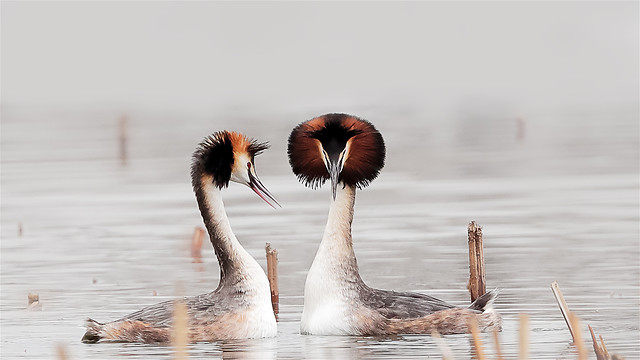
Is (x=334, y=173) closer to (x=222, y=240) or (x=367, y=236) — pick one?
(x=222, y=240)

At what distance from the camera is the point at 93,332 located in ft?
48.5

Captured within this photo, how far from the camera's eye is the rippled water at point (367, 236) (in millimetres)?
15102

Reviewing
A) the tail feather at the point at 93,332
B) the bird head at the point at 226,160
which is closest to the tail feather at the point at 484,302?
the bird head at the point at 226,160

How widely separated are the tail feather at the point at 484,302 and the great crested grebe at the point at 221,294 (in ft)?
6.05

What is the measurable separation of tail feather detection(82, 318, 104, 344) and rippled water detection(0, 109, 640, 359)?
0.51 ft

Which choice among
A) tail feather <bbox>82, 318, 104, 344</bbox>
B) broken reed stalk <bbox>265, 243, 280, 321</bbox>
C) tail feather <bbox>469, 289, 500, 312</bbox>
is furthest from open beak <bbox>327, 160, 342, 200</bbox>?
tail feather <bbox>82, 318, 104, 344</bbox>

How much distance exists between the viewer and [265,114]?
66250 millimetres

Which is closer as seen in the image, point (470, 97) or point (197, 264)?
point (197, 264)

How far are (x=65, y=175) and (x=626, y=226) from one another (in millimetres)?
15881

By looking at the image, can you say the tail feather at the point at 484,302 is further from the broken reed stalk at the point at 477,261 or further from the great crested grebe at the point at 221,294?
the great crested grebe at the point at 221,294

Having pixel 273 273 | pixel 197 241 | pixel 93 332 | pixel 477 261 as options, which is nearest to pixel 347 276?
pixel 477 261

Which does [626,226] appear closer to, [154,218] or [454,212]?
[454,212]

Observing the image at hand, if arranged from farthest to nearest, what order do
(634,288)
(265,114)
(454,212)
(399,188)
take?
(265,114) → (399,188) → (454,212) → (634,288)

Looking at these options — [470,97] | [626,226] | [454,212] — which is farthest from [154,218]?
[470,97]
